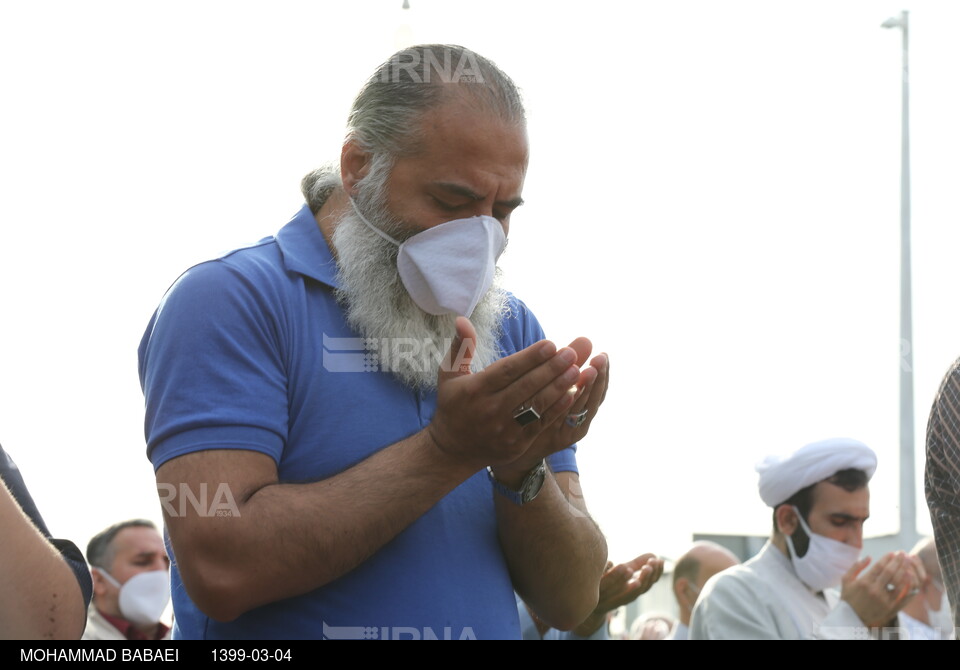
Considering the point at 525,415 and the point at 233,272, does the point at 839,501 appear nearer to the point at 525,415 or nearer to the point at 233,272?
the point at 525,415

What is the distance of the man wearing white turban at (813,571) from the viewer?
534 cm

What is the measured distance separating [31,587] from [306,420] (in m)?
0.67

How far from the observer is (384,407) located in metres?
2.48

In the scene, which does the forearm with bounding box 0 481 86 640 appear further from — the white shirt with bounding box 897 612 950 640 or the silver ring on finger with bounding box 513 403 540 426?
the white shirt with bounding box 897 612 950 640

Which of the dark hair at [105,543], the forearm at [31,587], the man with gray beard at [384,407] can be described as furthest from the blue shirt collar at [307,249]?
the dark hair at [105,543]

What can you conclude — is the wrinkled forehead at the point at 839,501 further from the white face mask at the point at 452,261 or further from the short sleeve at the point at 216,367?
the short sleeve at the point at 216,367

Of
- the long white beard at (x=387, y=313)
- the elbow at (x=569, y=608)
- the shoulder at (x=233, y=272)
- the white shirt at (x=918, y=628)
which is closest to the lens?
the shoulder at (x=233, y=272)

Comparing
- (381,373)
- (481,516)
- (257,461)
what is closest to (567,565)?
(481,516)

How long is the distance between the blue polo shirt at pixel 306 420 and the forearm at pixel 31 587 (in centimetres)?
32

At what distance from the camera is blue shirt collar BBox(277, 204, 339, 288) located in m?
2.58

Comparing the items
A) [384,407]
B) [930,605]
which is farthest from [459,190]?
[930,605]

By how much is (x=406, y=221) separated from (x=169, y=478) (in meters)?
0.81

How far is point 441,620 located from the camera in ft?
7.83
